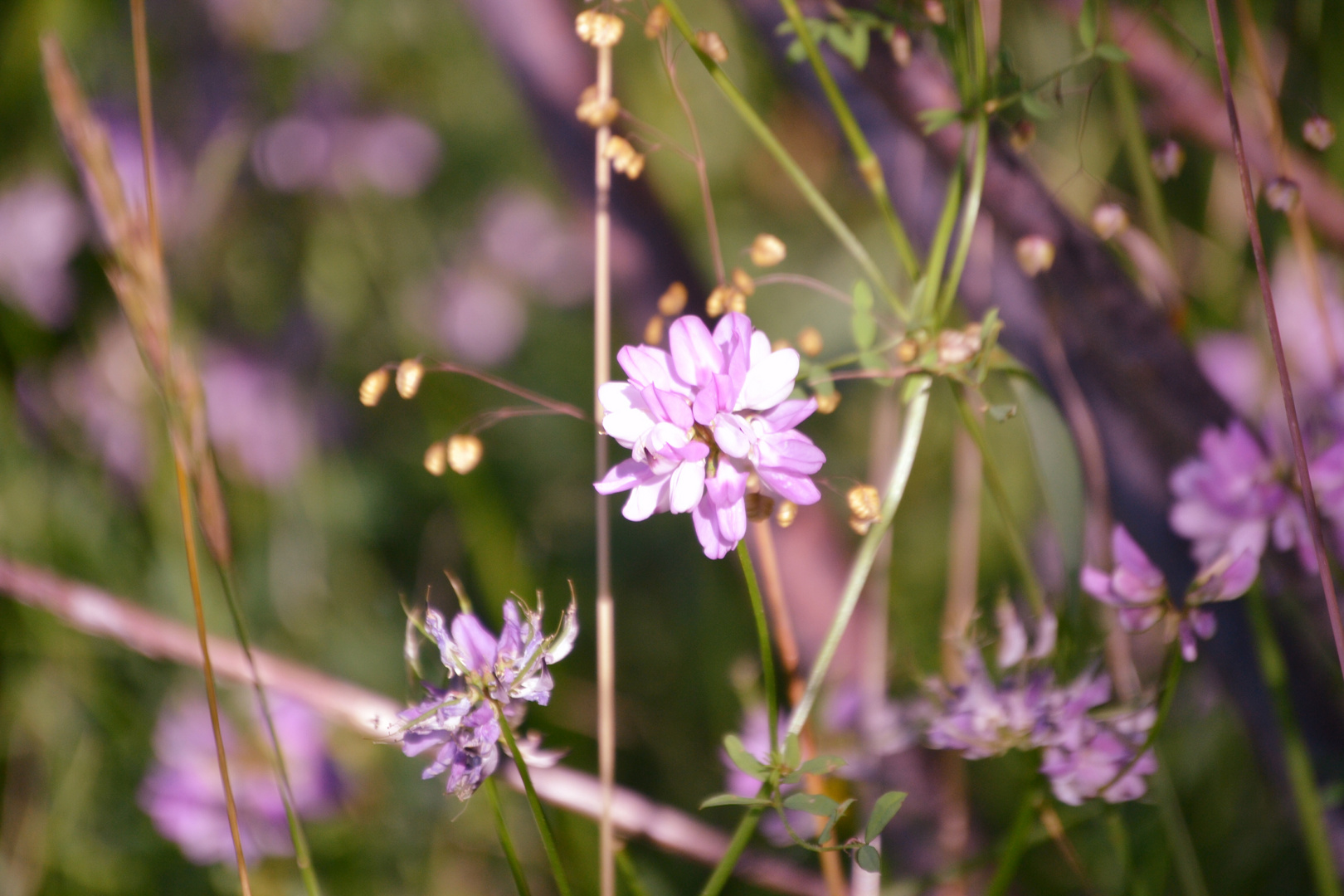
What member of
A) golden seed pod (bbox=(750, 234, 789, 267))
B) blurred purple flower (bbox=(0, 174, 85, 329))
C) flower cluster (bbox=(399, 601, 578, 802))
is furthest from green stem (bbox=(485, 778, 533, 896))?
blurred purple flower (bbox=(0, 174, 85, 329))

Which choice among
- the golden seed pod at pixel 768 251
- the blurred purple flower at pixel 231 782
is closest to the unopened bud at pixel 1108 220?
the golden seed pod at pixel 768 251

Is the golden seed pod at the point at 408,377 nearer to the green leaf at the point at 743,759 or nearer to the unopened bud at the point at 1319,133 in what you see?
the green leaf at the point at 743,759

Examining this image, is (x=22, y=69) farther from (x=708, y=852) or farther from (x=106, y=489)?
(x=708, y=852)

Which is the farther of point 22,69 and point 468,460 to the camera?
point 22,69

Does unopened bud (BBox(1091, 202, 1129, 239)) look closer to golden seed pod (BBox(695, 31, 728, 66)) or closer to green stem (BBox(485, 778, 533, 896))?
golden seed pod (BBox(695, 31, 728, 66))

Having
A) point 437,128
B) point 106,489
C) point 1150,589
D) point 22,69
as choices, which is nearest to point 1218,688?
point 1150,589

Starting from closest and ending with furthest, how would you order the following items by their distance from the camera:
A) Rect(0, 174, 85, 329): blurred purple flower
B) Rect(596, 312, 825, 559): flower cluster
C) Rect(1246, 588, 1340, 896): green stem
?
Rect(596, 312, 825, 559): flower cluster < Rect(1246, 588, 1340, 896): green stem < Rect(0, 174, 85, 329): blurred purple flower

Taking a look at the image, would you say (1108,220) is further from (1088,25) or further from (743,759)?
(743,759)
